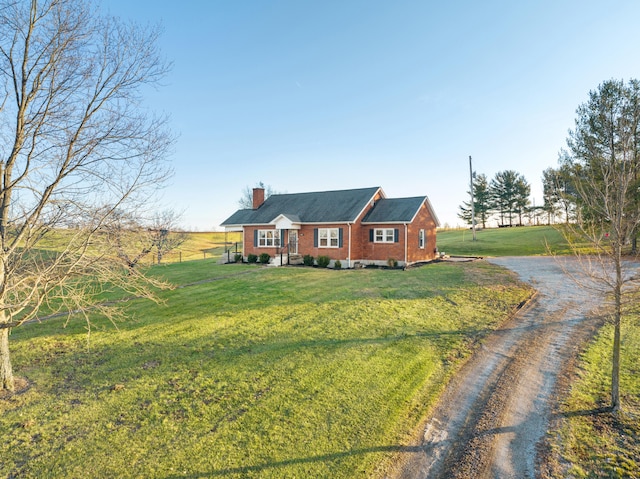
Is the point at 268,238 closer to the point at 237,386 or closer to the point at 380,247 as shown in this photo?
the point at 380,247

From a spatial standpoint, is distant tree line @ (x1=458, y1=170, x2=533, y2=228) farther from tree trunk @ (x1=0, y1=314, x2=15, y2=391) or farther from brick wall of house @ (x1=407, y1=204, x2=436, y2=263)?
tree trunk @ (x1=0, y1=314, x2=15, y2=391)

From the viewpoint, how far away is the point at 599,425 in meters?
5.20

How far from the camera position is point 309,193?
94.0 ft

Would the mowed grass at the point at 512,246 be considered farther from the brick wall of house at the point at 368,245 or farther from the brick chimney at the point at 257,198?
the brick chimney at the point at 257,198

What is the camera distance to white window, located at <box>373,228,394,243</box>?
75.5ft

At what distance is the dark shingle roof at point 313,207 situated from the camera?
2402cm

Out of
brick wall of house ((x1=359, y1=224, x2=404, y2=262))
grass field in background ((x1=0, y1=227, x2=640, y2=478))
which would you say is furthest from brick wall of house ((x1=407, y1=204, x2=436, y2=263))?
grass field in background ((x1=0, y1=227, x2=640, y2=478))

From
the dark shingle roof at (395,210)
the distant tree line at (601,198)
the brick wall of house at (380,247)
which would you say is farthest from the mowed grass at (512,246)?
the brick wall of house at (380,247)

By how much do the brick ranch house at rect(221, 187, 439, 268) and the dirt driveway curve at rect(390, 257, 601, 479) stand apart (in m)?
12.7

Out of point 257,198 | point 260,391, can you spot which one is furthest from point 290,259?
point 260,391

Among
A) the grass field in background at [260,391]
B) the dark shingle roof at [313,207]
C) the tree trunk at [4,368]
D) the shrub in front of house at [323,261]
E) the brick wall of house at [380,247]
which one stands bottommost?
the grass field in background at [260,391]

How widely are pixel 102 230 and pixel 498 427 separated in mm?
7811

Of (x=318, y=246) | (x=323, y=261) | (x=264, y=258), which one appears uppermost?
(x=318, y=246)

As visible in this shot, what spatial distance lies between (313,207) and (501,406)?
21.5 m
